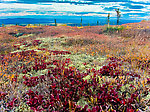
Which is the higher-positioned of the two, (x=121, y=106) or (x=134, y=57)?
(x=134, y=57)

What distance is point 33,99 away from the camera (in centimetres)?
390

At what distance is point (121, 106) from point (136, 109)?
421mm

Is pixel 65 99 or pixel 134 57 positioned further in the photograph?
pixel 134 57

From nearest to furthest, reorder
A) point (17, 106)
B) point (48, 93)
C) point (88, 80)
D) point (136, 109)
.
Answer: point (136, 109)
point (17, 106)
point (48, 93)
point (88, 80)

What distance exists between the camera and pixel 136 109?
138 inches

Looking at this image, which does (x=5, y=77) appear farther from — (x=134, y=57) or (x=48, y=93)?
(x=134, y=57)

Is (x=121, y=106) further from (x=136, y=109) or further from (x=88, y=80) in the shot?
(x=88, y=80)

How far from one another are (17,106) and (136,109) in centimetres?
370

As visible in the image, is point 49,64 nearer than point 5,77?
No

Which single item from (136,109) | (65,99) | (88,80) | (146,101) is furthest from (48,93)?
(146,101)

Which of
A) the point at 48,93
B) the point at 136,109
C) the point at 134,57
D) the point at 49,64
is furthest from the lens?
the point at 134,57

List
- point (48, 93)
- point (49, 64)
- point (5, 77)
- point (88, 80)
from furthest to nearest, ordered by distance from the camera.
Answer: point (49, 64), point (5, 77), point (88, 80), point (48, 93)

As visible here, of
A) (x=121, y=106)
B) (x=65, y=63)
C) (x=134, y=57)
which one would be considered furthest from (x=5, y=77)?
(x=134, y=57)

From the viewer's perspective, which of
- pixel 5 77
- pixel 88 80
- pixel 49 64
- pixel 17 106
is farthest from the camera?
pixel 49 64
